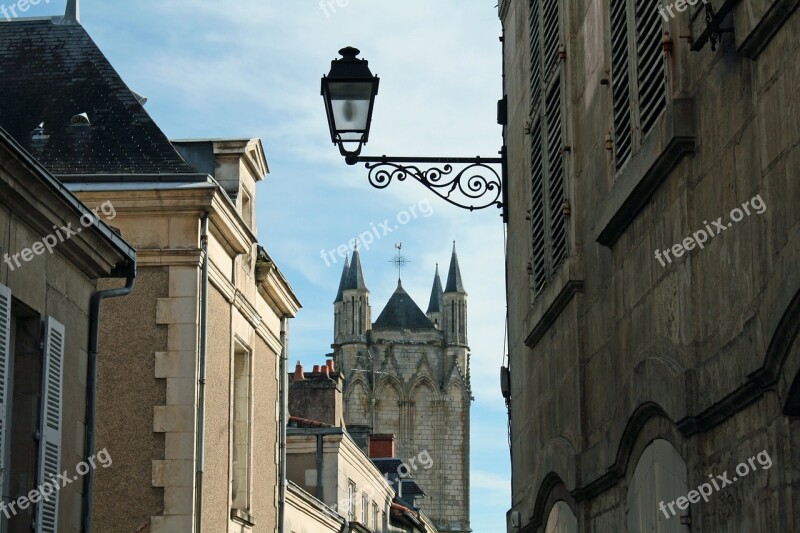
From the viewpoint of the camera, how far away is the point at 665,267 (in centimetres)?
716

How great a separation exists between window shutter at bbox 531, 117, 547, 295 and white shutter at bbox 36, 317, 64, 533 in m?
4.05

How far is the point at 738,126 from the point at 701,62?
2.36 ft

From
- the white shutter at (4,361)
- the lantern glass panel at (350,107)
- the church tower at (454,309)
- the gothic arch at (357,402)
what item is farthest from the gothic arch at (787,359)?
the church tower at (454,309)

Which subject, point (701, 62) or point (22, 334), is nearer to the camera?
point (701, 62)

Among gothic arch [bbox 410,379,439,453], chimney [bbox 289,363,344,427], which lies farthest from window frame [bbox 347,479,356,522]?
gothic arch [bbox 410,379,439,453]

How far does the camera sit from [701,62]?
6.53m

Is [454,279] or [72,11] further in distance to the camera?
[454,279]

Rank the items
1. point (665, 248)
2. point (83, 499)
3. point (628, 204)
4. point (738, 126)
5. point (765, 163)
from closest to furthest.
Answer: point (765, 163)
point (738, 126)
point (665, 248)
point (628, 204)
point (83, 499)

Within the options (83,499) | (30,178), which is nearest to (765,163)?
(30,178)

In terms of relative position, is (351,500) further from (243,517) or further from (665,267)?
(665,267)

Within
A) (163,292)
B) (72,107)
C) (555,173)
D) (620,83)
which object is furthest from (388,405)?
(620,83)

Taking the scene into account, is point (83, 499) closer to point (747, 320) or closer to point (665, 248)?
point (665, 248)

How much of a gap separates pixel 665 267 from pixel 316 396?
107ft

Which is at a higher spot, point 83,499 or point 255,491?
point 255,491
